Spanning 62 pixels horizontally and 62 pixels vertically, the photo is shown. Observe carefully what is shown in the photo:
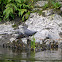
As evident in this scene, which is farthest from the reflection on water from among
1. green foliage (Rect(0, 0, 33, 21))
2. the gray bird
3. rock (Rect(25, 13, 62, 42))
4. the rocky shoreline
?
green foliage (Rect(0, 0, 33, 21))

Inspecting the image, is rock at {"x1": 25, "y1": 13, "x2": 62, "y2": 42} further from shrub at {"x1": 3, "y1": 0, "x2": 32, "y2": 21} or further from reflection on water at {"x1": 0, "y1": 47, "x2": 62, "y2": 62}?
reflection on water at {"x1": 0, "y1": 47, "x2": 62, "y2": 62}

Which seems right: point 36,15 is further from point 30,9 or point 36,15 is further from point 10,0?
point 10,0

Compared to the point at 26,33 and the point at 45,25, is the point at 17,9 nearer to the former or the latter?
the point at 26,33

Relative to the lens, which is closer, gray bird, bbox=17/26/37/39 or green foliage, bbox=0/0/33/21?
gray bird, bbox=17/26/37/39

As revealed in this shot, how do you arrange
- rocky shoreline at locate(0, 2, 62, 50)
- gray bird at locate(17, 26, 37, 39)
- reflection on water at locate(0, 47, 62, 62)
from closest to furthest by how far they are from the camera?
reflection on water at locate(0, 47, 62, 62) < rocky shoreline at locate(0, 2, 62, 50) < gray bird at locate(17, 26, 37, 39)

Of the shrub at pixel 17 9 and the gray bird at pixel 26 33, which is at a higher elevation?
the shrub at pixel 17 9

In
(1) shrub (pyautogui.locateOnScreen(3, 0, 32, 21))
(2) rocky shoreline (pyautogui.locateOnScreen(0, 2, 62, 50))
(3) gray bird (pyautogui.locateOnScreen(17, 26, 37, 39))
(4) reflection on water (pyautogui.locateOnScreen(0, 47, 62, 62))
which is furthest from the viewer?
(1) shrub (pyautogui.locateOnScreen(3, 0, 32, 21))

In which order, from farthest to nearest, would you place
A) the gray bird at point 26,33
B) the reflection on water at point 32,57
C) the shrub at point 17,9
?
the shrub at point 17,9, the gray bird at point 26,33, the reflection on water at point 32,57

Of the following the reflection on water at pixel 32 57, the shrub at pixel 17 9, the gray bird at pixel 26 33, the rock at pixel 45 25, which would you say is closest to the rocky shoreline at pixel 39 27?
the rock at pixel 45 25

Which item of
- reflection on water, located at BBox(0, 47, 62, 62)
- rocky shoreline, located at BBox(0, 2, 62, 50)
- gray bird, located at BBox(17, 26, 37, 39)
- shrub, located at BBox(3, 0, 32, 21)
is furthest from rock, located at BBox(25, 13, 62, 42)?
reflection on water, located at BBox(0, 47, 62, 62)

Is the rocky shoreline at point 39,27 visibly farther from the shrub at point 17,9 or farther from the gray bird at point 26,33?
the shrub at point 17,9

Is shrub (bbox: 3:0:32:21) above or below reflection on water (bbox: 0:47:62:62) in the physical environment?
above

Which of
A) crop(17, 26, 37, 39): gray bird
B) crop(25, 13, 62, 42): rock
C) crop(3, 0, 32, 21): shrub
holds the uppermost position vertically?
crop(3, 0, 32, 21): shrub

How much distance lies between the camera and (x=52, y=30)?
9.67m
